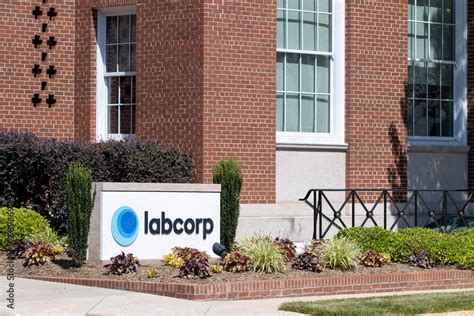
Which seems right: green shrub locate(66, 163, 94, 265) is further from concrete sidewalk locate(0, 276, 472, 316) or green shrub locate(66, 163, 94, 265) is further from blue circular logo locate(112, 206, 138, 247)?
concrete sidewalk locate(0, 276, 472, 316)

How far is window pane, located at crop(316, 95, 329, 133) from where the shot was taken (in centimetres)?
2370

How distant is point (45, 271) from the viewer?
17.6m

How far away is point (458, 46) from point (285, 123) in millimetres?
5242

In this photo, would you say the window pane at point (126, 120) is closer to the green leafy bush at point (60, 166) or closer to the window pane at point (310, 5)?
the green leafy bush at point (60, 166)

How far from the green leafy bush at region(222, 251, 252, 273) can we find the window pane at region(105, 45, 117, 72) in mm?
7565

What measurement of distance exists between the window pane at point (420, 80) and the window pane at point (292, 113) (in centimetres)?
343

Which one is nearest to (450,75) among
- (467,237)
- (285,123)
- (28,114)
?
(285,123)

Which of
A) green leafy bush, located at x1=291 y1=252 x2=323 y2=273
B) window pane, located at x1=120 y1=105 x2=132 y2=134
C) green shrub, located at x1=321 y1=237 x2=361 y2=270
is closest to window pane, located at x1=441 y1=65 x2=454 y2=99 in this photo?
window pane, located at x1=120 y1=105 x2=132 y2=134

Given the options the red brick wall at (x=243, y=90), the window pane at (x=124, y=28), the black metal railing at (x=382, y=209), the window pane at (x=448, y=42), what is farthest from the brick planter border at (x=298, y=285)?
the window pane at (x=448, y=42)

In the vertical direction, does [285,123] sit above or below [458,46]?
below

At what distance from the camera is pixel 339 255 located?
18.1 m

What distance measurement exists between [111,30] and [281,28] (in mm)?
3574

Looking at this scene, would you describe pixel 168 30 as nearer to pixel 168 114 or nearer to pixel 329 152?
pixel 168 114

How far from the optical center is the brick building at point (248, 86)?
22.0 meters
